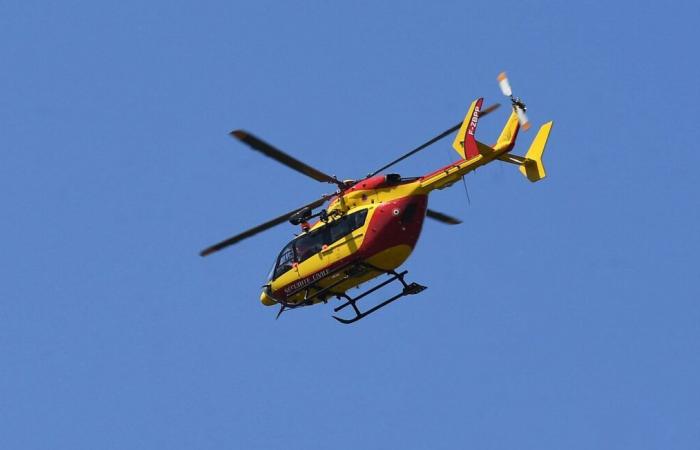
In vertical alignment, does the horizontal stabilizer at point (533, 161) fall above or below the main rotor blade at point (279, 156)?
below

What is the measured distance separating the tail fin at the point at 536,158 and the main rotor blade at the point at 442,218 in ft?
15.2

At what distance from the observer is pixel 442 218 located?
3650 cm

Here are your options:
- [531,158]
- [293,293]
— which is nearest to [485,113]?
[531,158]

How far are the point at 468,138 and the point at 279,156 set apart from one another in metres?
4.07

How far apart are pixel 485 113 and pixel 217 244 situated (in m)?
7.03

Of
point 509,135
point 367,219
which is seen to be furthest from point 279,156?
point 509,135

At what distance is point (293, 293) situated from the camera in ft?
112

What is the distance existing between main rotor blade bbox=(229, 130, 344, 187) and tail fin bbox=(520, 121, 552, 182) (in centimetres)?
433

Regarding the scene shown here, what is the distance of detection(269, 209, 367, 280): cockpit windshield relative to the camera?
32.6 metres

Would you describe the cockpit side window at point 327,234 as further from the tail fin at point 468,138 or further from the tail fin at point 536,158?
the tail fin at point 536,158

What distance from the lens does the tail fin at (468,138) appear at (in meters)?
31.0

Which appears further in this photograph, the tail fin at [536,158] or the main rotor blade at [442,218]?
the main rotor blade at [442,218]

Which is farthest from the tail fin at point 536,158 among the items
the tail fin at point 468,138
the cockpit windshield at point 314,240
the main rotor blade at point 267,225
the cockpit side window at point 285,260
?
the cockpit side window at point 285,260

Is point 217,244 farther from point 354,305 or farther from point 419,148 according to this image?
point 419,148
